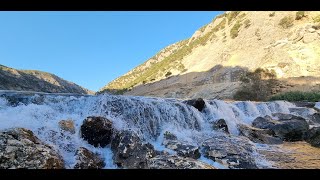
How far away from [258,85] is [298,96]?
11.0ft

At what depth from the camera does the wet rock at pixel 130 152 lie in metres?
8.23

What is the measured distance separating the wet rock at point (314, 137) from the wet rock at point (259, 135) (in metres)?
1.00

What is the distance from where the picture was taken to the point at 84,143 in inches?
368

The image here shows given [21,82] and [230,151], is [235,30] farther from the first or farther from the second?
[230,151]

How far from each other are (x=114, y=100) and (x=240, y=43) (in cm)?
3008

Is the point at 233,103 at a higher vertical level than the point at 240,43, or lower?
lower

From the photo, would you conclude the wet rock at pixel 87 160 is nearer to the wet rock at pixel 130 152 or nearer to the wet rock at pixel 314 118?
the wet rock at pixel 130 152

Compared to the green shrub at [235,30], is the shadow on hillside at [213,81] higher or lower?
lower

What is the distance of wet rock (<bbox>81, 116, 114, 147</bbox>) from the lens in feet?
31.0

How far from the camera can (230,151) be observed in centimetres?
962

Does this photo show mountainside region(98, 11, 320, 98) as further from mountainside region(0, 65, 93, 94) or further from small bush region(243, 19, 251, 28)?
mountainside region(0, 65, 93, 94)

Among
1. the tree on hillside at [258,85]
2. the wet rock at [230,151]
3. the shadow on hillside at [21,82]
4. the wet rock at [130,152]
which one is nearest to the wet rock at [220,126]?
the wet rock at [230,151]
